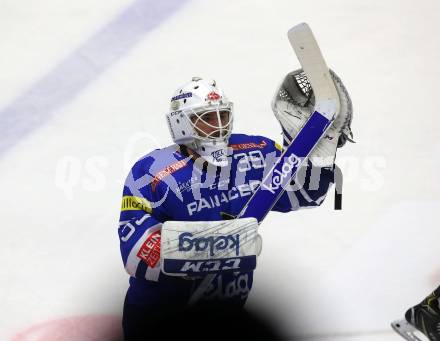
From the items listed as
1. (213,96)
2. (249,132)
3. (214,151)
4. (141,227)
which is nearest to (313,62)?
(213,96)

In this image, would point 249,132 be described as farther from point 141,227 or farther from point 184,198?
point 141,227

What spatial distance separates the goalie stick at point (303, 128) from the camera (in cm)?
346

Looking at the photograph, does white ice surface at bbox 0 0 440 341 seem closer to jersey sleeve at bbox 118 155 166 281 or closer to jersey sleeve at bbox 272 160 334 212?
jersey sleeve at bbox 272 160 334 212

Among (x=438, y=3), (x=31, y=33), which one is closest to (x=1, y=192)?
(x=31, y=33)

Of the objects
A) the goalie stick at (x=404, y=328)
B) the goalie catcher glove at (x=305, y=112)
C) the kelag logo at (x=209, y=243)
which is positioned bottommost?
the goalie stick at (x=404, y=328)

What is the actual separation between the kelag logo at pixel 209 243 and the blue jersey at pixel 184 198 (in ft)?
0.55

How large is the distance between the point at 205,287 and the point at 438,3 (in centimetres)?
368

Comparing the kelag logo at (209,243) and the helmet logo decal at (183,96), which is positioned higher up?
the helmet logo decal at (183,96)

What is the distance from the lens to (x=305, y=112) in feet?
12.2

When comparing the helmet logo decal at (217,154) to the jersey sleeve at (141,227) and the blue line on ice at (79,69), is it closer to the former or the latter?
the jersey sleeve at (141,227)

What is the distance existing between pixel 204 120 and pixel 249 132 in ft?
6.85

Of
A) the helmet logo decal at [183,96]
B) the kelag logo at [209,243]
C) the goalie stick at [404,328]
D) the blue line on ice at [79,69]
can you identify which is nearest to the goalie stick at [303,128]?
the kelag logo at [209,243]

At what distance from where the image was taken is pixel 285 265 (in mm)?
5023

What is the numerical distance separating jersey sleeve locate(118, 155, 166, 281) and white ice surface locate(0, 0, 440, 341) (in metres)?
0.89
